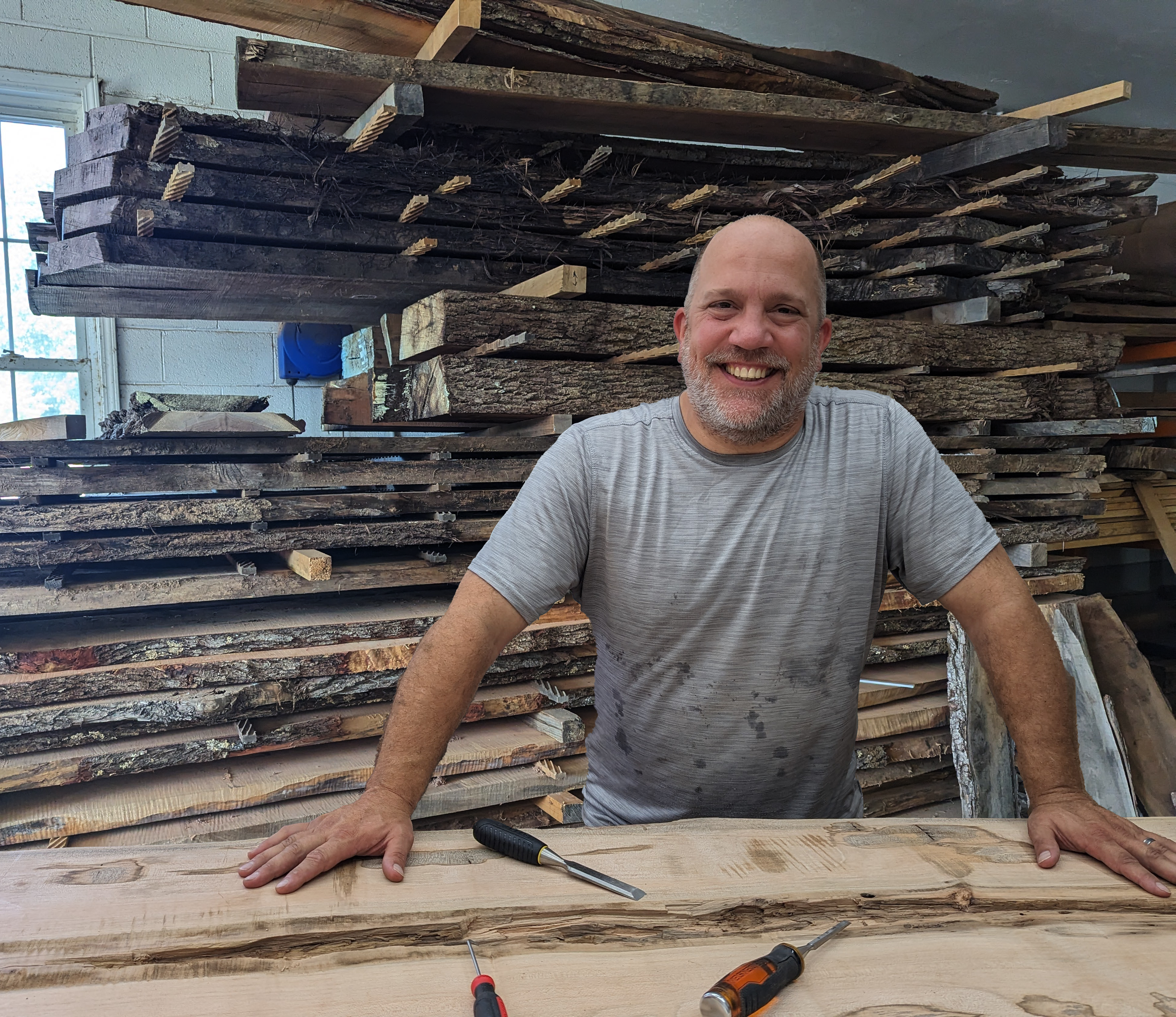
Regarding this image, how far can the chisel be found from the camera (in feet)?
4.31

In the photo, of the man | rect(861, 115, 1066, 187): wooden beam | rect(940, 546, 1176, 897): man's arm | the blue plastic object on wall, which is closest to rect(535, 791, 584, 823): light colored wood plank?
the man

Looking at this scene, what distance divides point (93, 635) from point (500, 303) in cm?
156

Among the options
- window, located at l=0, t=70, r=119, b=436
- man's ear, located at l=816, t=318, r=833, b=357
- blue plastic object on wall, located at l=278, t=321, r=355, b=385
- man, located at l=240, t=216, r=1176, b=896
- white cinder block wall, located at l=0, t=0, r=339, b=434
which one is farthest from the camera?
blue plastic object on wall, located at l=278, t=321, r=355, b=385

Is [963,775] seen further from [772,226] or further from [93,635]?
[93,635]

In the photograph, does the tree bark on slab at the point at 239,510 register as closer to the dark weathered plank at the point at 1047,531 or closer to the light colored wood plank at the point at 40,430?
the light colored wood plank at the point at 40,430

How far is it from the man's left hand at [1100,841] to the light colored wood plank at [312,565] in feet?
6.66

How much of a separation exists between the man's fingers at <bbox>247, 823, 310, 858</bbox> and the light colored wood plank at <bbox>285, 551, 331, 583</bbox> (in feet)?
4.95

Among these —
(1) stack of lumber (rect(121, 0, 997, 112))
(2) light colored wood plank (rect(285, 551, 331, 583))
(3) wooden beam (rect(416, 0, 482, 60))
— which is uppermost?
(1) stack of lumber (rect(121, 0, 997, 112))

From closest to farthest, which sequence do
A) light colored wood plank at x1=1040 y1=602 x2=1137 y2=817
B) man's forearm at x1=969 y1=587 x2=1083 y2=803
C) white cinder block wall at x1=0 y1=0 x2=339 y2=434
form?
man's forearm at x1=969 y1=587 x2=1083 y2=803 → light colored wood plank at x1=1040 y1=602 x2=1137 y2=817 → white cinder block wall at x1=0 y1=0 x2=339 y2=434

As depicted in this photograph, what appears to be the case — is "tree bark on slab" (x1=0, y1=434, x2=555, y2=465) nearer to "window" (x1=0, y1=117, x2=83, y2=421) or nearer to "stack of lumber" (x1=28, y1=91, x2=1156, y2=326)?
"stack of lumber" (x1=28, y1=91, x2=1156, y2=326)

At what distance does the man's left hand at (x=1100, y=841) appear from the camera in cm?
143

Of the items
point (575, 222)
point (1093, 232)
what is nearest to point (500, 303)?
point (575, 222)

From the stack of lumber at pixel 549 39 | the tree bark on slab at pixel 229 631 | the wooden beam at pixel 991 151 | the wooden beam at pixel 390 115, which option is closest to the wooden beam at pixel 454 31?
the stack of lumber at pixel 549 39

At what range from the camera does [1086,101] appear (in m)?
3.61
